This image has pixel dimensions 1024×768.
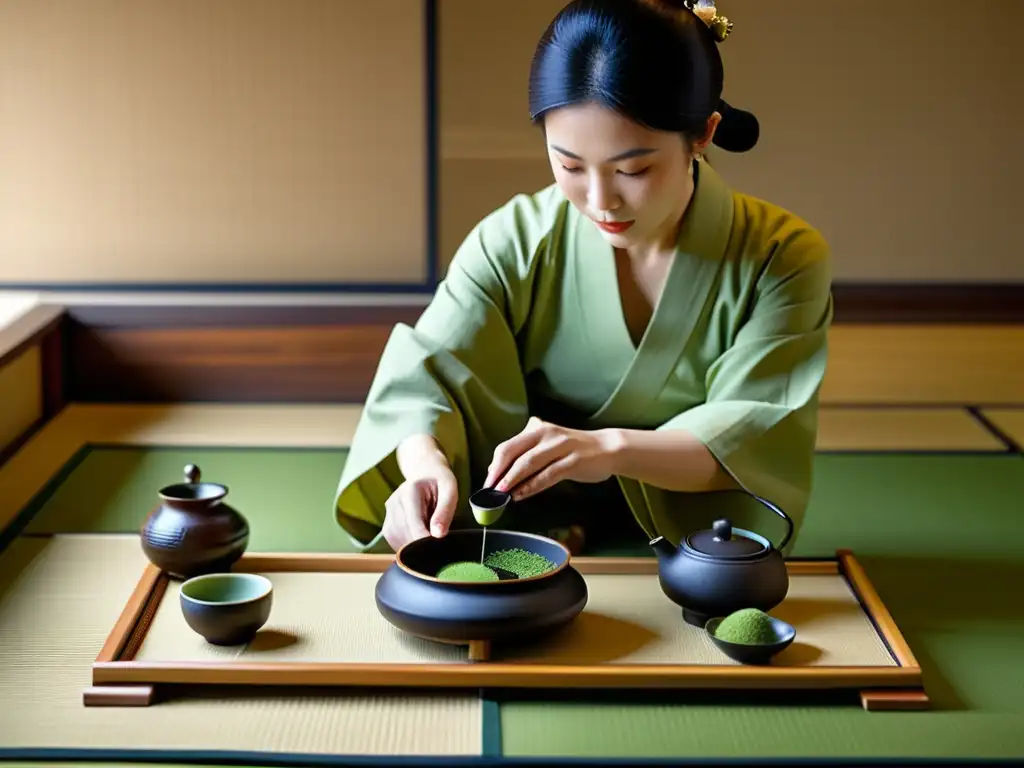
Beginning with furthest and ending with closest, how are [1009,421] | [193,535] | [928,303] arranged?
[928,303] < [1009,421] < [193,535]

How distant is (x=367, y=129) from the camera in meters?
4.71

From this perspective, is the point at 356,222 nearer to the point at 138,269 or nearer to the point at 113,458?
the point at 138,269

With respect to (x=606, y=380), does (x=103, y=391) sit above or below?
below

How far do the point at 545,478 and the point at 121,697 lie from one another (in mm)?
803

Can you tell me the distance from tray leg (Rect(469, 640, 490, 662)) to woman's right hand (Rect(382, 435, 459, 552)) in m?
0.22

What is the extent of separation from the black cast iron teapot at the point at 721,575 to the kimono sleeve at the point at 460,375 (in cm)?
57

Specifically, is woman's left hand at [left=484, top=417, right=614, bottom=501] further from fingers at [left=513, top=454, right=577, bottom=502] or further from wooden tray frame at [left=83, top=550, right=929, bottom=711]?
wooden tray frame at [left=83, top=550, right=929, bottom=711]

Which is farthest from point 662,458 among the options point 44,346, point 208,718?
point 44,346

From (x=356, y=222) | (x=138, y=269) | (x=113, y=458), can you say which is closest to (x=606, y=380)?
(x=113, y=458)

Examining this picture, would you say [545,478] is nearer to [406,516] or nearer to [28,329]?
[406,516]

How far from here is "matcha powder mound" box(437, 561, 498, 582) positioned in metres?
2.42

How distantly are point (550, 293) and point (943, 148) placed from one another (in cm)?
236

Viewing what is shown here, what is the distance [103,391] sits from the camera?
4625 mm

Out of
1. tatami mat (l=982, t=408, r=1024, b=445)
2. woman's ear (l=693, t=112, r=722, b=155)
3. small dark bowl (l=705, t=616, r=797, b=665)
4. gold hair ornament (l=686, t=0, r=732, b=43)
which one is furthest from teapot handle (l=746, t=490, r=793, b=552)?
tatami mat (l=982, t=408, r=1024, b=445)
